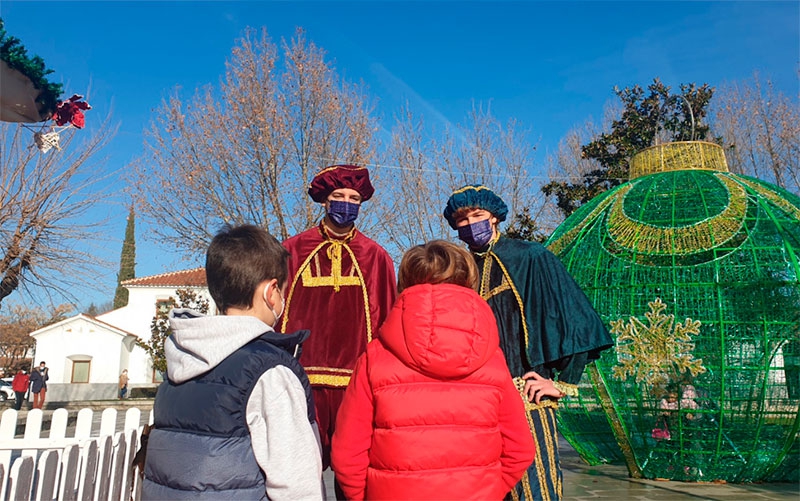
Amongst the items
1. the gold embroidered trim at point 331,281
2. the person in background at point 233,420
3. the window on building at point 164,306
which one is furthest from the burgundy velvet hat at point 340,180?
the window on building at point 164,306

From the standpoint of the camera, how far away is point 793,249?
19.5 feet

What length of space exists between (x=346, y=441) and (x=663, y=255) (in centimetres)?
503

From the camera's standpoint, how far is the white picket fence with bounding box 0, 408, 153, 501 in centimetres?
269

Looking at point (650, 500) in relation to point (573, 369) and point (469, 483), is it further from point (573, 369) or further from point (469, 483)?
point (469, 483)

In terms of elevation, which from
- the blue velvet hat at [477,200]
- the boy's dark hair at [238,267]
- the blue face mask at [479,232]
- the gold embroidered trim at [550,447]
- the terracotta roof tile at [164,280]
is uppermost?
the terracotta roof tile at [164,280]

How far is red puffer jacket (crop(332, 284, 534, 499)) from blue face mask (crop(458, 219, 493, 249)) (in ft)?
3.02

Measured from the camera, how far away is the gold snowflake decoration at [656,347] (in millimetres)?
5836

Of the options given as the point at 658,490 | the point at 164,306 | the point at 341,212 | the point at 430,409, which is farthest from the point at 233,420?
the point at 164,306

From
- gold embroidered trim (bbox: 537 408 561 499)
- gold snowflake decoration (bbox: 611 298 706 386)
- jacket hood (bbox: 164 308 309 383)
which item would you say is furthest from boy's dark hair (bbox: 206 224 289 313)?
gold snowflake decoration (bbox: 611 298 706 386)

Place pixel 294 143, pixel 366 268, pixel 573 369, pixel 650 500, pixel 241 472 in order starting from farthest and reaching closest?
pixel 294 143 < pixel 650 500 < pixel 366 268 < pixel 573 369 < pixel 241 472

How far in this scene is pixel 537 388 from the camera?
2.61 metres

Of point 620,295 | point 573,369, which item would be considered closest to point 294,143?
point 620,295

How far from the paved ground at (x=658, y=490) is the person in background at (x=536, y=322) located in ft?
12.2

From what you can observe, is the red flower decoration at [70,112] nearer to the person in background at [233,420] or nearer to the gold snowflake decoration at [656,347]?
the person in background at [233,420]
